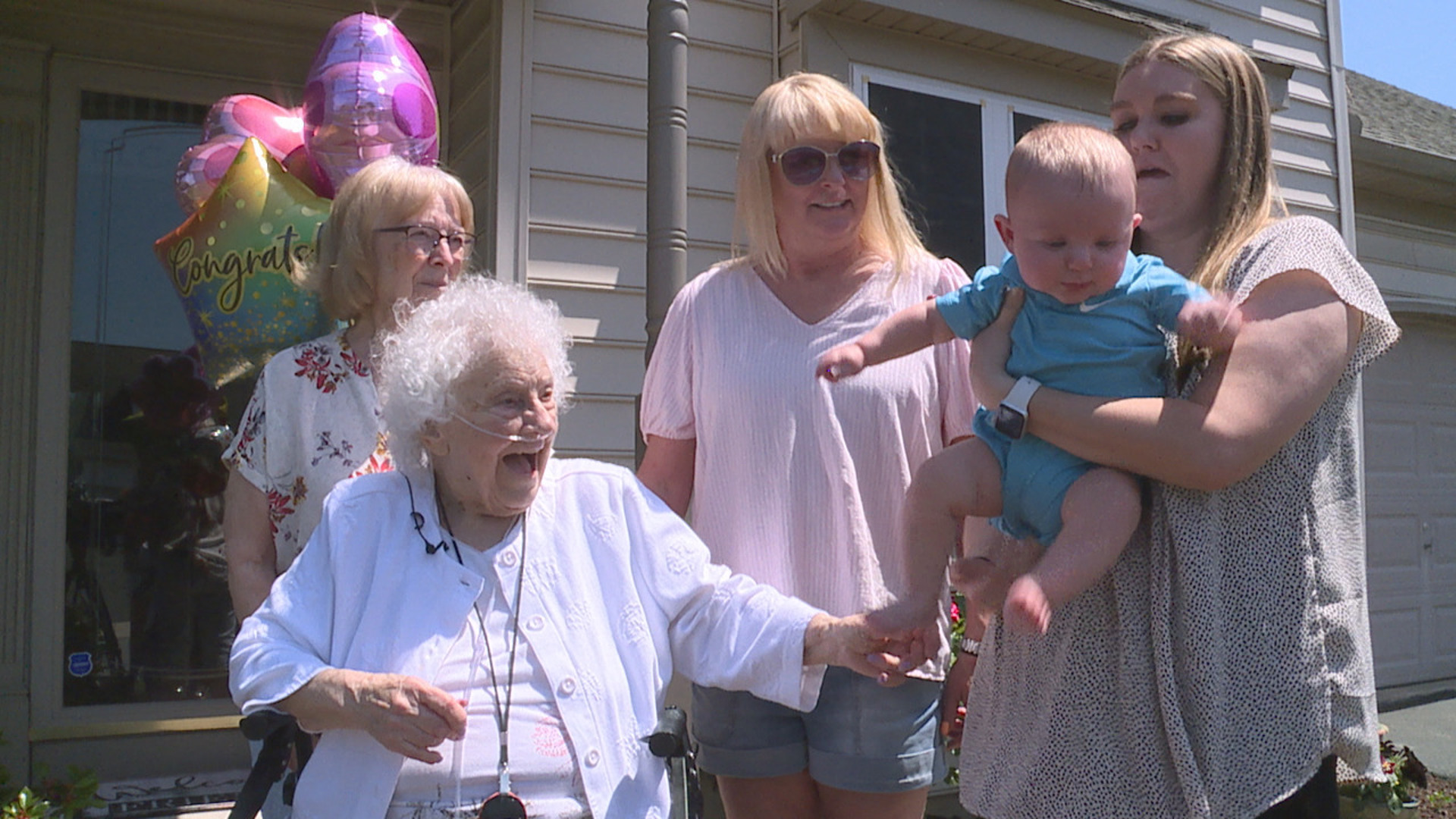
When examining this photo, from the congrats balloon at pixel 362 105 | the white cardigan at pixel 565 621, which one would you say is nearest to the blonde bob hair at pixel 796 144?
the white cardigan at pixel 565 621

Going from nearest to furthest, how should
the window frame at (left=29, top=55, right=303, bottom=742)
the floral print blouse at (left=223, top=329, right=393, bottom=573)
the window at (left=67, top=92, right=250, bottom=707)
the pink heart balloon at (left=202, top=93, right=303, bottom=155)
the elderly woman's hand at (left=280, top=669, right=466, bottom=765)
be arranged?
1. the elderly woman's hand at (left=280, top=669, right=466, bottom=765)
2. the floral print blouse at (left=223, top=329, right=393, bottom=573)
3. the pink heart balloon at (left=202, top=93, right=303, bottom=155)
4. the window frame at (left=29, top=55, right=303, bottom=742)
5. the window at (left=67, top=92, right=250, bottom=707)

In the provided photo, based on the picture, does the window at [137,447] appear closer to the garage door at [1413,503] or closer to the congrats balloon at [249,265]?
the congrats balloon at [249,265]

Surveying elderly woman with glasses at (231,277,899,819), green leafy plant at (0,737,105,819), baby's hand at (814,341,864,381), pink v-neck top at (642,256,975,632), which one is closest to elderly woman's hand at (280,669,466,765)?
elderly woman with glasses at (231,277,899,819)

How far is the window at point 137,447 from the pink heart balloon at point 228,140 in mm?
1312

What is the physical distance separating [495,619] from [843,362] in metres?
0.73

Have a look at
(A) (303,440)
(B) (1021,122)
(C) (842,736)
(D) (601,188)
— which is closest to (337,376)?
(A) (303,440)

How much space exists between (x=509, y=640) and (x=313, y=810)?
1.28 feet

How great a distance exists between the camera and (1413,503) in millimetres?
7328

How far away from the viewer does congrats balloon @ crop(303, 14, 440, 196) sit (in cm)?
286

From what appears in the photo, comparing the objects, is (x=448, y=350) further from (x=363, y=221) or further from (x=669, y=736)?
(x=669, y=736)

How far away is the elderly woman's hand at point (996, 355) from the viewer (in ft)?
4.98

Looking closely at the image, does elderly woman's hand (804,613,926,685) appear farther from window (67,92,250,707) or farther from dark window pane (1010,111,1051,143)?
dark window pane (1010,111,1051,143)

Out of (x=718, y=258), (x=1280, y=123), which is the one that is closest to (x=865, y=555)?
(x=718, y=258)

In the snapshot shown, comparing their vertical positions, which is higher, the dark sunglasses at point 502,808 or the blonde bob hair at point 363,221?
the blonde bob hair at point 363,221
